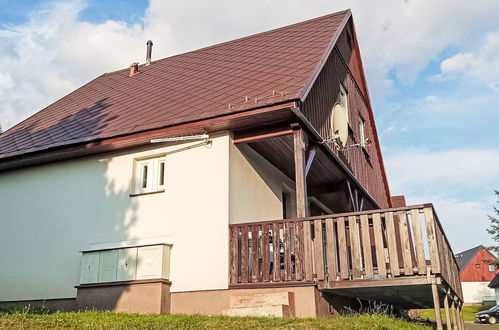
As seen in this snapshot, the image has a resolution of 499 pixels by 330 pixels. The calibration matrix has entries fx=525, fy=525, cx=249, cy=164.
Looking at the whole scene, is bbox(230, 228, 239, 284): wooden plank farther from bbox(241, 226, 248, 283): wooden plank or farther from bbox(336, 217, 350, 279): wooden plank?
bbox(336, 217, 350, 279): wooden plank

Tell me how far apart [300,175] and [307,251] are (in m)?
1.43

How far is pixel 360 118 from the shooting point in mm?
17297

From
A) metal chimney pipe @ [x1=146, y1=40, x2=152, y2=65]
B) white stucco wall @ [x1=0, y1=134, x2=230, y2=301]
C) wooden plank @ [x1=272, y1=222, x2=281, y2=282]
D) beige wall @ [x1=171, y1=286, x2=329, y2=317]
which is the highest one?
metal chimney pipe @ [x1=146, y1=40, x2=152, y2=65]

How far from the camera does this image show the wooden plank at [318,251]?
28.4 feet

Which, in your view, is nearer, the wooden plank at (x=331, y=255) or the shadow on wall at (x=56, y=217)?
the wooden plank at (x=331, y=255)

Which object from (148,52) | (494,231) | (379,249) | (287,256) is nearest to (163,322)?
(287,256)

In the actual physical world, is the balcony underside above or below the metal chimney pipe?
below

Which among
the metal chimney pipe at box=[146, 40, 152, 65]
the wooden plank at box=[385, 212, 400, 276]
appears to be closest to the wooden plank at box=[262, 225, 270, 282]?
the wooden plank at box=[385, 212, 400, 276]

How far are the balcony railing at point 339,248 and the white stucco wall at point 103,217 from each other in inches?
20.9

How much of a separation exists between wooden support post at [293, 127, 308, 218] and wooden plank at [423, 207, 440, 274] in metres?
2.04

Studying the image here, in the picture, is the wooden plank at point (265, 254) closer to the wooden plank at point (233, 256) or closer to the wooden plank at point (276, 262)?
the wooden plank at point (276, 262)

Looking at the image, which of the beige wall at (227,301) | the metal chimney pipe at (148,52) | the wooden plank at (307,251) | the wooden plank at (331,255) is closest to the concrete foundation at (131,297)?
the beige wall at (227,301)

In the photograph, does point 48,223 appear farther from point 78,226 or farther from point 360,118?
point 360,118

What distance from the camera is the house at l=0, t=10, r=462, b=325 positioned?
28.6 ft
